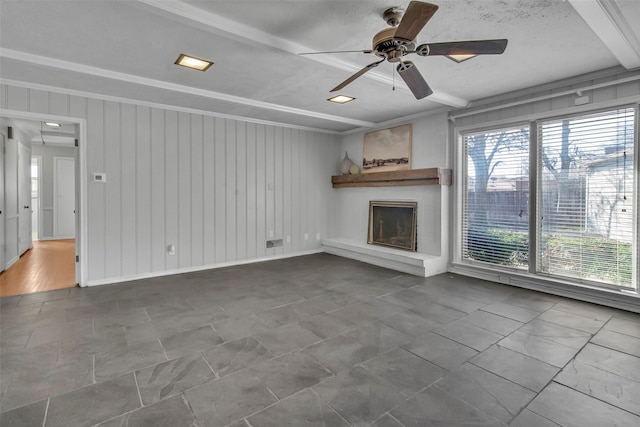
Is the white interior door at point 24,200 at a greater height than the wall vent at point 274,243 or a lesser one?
greater

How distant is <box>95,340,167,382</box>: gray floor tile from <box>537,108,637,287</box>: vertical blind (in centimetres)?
Answer: 447

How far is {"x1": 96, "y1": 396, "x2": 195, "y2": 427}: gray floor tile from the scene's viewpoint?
5.65 feet

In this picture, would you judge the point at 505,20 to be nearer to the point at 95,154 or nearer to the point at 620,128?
the point at 620,128

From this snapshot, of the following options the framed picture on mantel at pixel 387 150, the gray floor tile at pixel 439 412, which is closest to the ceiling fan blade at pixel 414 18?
the gray floor tile at pixel 439 412

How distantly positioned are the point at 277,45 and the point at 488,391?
120 inches

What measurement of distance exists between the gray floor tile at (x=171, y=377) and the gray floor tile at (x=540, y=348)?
7.77ft

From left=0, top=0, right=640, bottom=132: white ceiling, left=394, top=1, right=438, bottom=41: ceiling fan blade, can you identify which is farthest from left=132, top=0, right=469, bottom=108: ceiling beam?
left=394, top=1, right=438, bottom=41: ceiling fan blade

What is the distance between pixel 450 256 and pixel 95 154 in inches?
209

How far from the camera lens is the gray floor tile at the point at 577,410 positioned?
1746mm

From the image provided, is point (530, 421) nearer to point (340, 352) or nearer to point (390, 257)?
point (340, 352)

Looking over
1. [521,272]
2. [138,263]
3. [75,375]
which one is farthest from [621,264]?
[138,263]

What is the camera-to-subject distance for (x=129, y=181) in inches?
179

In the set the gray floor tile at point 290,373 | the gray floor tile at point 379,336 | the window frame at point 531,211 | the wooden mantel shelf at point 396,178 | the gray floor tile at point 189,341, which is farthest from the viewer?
the wooden mantel shelf at point 396,178

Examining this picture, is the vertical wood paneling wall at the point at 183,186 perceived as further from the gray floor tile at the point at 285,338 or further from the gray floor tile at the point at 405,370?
the gray floor tile at the point at 405,370
